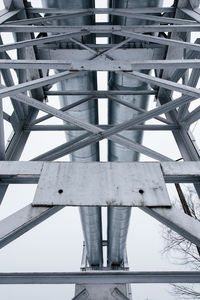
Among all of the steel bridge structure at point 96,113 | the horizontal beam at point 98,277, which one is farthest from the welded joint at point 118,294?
the horizontal beam at point 98,277

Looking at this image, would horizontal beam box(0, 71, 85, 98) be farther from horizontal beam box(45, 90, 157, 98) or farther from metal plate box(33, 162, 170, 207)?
horizontal beam box(45, 90, 157, 98)

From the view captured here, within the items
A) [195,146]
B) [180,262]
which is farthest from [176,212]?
[180,262]

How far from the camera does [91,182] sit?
5.04 feet

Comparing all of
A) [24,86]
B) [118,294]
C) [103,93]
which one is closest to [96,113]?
[103,93]

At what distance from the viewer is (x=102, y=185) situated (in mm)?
1517

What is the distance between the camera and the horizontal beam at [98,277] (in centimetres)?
229

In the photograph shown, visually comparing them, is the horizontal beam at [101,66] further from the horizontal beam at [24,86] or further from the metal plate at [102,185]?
the metal plate at [102,185]

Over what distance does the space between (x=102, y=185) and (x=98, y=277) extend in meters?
1.64

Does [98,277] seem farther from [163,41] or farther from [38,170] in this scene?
[163,41]

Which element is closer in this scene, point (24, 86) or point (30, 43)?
point (24, 86)

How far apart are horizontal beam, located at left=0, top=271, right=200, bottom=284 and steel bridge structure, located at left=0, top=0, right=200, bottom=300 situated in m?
0.01

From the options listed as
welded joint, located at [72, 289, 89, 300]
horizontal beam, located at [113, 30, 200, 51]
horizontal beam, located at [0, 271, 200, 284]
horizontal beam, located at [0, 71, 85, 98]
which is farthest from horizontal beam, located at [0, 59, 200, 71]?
welded joint, located at [72, 289, 89, 300]

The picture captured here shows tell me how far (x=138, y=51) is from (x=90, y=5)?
1153 millimetres

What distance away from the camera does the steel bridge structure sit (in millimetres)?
1463
